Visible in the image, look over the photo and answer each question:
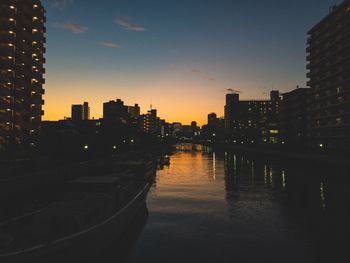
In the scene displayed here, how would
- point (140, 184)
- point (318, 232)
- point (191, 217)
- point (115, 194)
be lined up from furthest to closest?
point (140, 184)
point (191, 217)
point (318, 232)
point (115, 194)

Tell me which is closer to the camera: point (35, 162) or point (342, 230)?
point (342, 230)

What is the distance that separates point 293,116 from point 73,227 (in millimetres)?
155234

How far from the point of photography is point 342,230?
29094 mm

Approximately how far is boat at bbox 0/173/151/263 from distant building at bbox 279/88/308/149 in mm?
130531

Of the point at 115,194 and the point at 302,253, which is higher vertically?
the point at 115,194

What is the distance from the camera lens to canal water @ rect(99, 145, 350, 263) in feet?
77.8

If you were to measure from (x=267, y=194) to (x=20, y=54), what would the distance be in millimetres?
66842

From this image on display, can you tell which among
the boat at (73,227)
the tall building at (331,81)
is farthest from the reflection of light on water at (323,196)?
the tall building at (331,81)

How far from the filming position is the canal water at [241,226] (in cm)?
2370

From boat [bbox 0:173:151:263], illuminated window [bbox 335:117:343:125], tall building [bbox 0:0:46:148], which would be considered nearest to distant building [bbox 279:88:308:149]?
illuminated window [bbox 335:117:343:125]

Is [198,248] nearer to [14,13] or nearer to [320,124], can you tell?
[14,13]

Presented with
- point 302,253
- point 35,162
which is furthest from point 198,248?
point 35,162

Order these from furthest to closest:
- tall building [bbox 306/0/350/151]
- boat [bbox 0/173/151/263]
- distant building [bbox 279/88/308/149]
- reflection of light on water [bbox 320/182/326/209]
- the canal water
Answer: distant building [bbox 279/88/308/149] < tall building [bbox 306/0/350/151] < reflection of light on water [bbox 320/182/326/209] < the canal water < boat [bbox 0/173/151/263]

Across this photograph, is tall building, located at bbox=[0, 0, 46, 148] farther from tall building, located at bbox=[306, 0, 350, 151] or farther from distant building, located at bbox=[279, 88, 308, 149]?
distant building, located at bbox=[279, 88, 308, 149]
